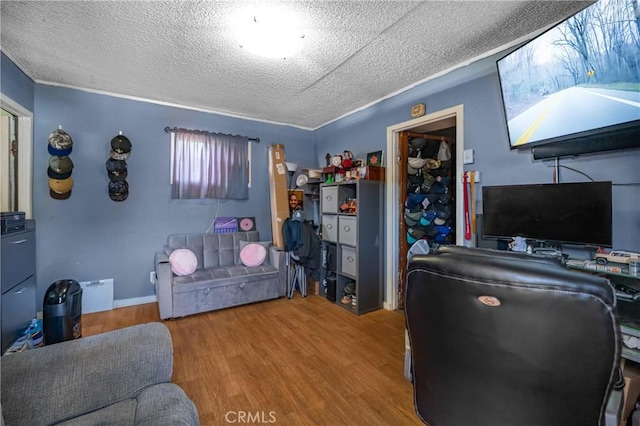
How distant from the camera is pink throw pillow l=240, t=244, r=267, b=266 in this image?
349 cm

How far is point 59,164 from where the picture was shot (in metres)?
2.78

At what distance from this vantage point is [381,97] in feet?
10.7

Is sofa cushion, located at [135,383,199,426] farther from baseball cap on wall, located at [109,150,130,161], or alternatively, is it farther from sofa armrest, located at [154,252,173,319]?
baseball cap on wall, located at [109,150,130,161]

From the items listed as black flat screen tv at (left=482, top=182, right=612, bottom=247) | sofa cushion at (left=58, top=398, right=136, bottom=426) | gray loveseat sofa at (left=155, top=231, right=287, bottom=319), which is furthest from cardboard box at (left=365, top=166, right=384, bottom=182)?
sofa cushion at (left=58, top=398, right=136, bottom=426)

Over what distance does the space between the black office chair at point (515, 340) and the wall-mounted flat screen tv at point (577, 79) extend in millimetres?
1238

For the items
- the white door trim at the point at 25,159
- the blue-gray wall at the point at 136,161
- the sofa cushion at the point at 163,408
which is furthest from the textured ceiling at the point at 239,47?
the sofa cushion at the point at 163,408

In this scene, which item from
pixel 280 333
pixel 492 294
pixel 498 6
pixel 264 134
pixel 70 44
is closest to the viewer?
pixel 492 294

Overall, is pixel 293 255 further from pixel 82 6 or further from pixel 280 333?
pixel 82 6

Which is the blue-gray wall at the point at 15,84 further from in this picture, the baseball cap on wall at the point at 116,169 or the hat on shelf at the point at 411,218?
the hat on shelf at the point at 411,218

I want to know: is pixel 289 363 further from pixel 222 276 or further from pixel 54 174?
pixel 54 174

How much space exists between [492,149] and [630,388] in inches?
66.2

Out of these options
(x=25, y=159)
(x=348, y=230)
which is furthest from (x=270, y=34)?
(x=25, y=159)

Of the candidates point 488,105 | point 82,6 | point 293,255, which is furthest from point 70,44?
point 488,105

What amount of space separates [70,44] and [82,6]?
0.64 m
